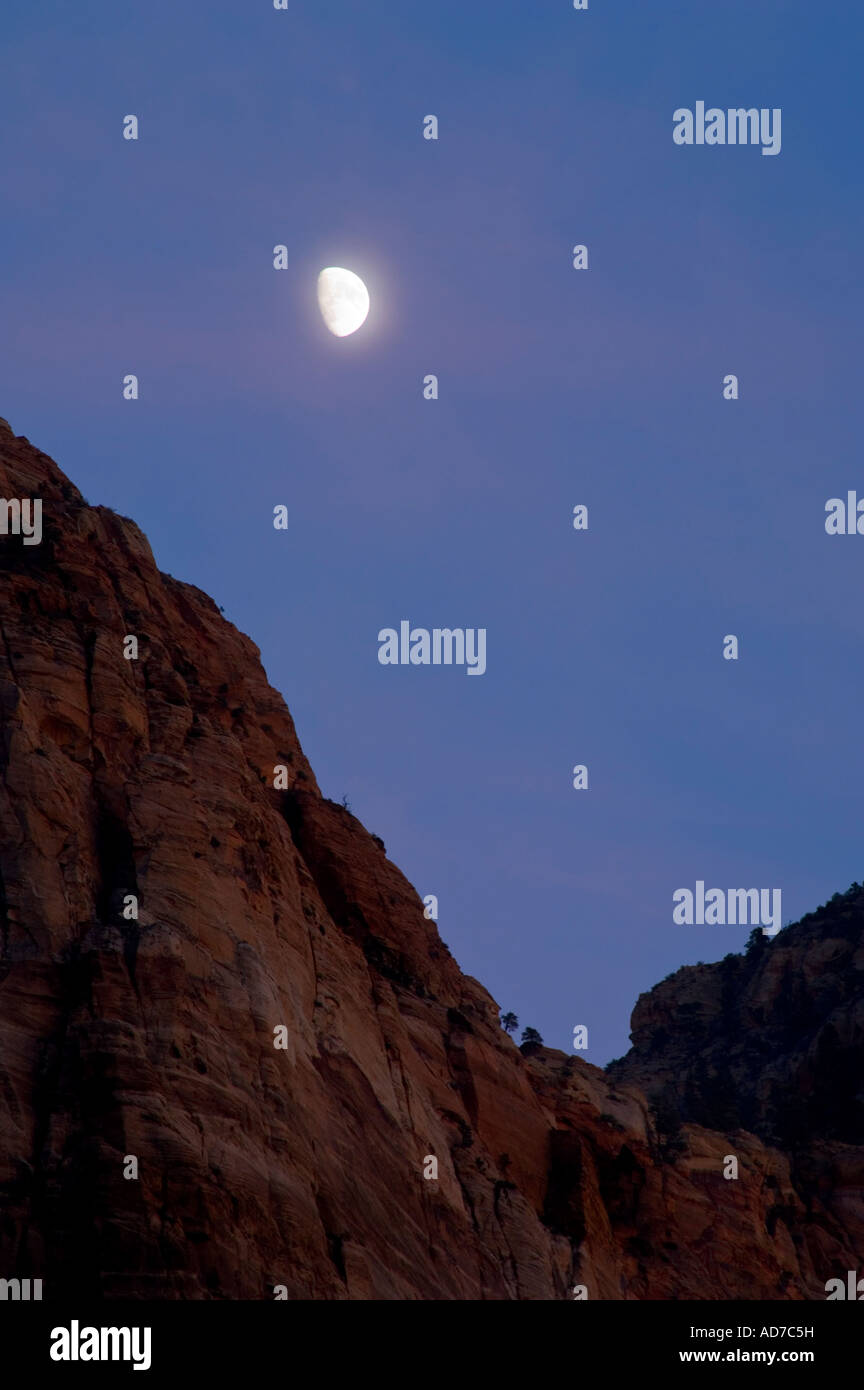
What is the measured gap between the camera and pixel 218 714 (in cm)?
7688

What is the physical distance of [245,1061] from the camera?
57.4 metres

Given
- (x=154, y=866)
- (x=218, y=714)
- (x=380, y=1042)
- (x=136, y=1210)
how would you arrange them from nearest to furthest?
(x=136, y=1210) → (x=154, y=866) → (x=380, y=1042) → (x=218, y=714)

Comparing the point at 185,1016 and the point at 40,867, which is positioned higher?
the point at 40,867

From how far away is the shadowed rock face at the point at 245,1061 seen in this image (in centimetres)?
5231

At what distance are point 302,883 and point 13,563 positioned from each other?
15.3 metres

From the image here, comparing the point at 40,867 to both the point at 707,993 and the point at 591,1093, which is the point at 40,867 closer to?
the point at 591,1093

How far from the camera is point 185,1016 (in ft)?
184

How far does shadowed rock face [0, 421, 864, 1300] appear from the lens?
52312mm
